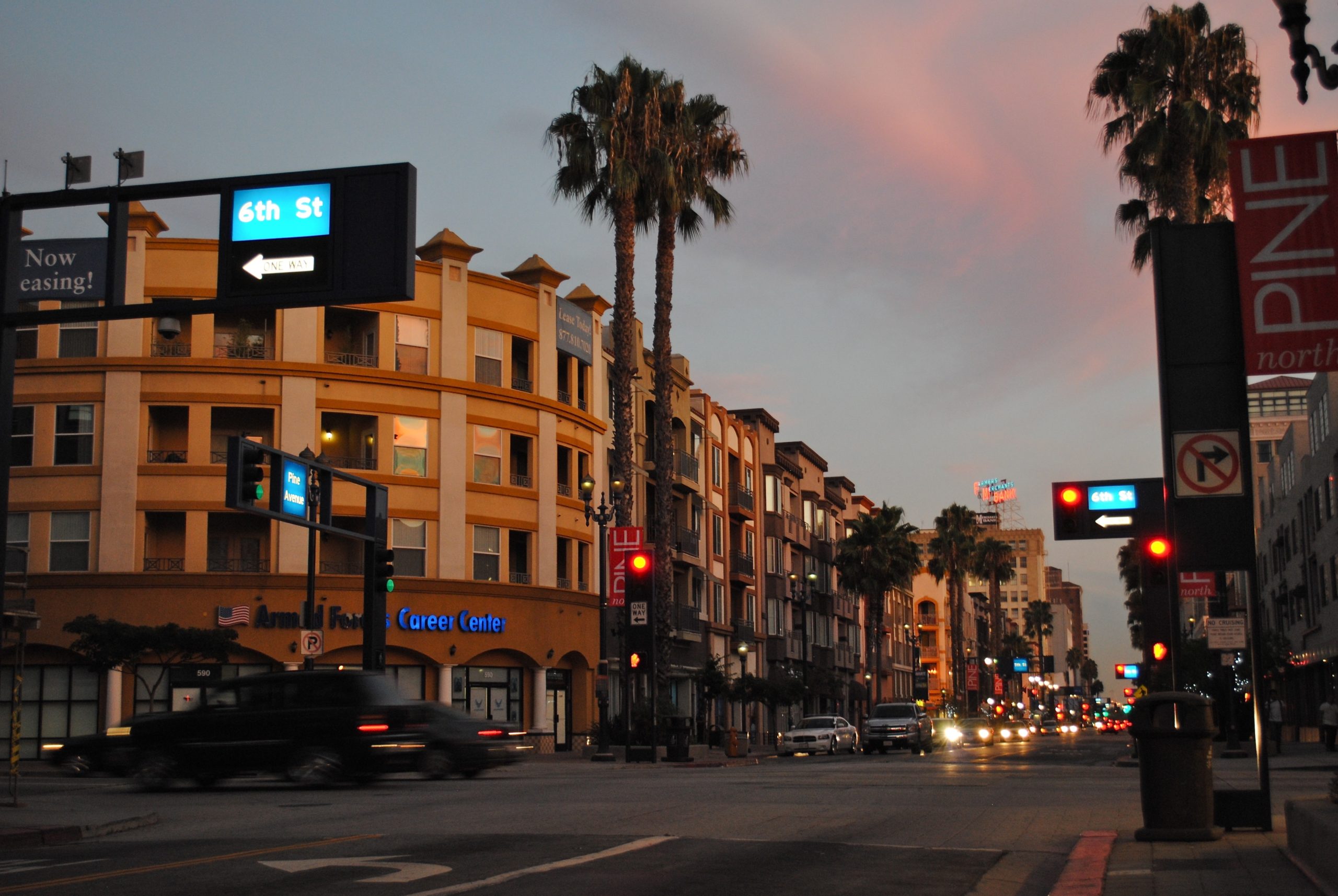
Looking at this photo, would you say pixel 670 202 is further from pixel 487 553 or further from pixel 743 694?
pixel 743 694

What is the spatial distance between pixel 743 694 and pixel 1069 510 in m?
36.2

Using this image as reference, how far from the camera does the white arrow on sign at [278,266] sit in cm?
1403

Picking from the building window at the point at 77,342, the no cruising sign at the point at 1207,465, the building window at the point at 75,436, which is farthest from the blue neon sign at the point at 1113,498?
the building window at the point at 77,342

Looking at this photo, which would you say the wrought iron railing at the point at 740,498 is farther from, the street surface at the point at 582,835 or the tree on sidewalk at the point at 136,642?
the street surface at the point at 582,835

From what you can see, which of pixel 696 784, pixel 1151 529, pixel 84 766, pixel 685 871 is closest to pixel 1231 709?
pixel 1151 529

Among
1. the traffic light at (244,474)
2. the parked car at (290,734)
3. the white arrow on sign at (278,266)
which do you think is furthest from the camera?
the traffic light at (244,474)

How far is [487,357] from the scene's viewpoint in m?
47.6

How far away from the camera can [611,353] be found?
55.7 meters

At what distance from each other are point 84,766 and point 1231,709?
27.4 metres

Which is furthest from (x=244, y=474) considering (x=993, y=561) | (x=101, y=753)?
(x=993, y=561)

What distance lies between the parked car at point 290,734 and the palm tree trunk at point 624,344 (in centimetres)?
1850

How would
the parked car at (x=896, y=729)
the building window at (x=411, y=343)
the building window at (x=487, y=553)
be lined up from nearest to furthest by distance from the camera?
the building window at (x=411, y=343), the building window at (x=487, y=553), the parked car at (x=896, y=729)

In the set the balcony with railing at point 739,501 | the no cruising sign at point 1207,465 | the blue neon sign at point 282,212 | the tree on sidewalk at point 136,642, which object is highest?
the balcony with railing at point 739,501

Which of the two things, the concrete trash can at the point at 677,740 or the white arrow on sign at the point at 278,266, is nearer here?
the white arrow on sign at the point at 278,266
